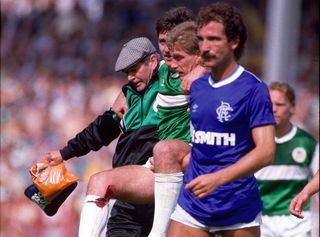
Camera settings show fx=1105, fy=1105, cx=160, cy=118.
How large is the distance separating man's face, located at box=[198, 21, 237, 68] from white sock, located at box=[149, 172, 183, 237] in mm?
858

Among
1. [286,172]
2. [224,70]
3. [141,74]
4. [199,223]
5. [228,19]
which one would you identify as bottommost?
[286,172]

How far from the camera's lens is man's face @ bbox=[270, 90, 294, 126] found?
937 centimetres

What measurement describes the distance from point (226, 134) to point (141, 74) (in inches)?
47.3

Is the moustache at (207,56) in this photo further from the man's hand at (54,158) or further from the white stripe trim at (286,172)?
the white stripe trim at (286,172)

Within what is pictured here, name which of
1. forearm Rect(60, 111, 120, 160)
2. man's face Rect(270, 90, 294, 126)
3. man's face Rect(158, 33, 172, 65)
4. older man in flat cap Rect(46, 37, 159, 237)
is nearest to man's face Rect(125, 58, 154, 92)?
older man in flat cap Rect(46, 37, 159, 237)

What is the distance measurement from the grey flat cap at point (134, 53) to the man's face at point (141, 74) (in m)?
0.06

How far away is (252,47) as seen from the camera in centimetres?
1723

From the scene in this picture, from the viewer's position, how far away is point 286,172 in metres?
9.48

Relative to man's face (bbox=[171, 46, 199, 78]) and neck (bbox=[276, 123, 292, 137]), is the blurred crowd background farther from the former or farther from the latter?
man's face (bbox=[171, 46, 199, 78])

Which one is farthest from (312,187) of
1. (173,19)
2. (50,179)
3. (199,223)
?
(50,179)

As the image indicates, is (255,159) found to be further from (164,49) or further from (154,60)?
(154,60)

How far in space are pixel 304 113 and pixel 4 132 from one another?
4634 mm

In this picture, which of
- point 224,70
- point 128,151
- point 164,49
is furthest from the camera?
point 128,151

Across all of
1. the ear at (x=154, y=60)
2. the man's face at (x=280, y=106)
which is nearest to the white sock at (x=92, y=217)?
the ear at (x=154, y=60)
